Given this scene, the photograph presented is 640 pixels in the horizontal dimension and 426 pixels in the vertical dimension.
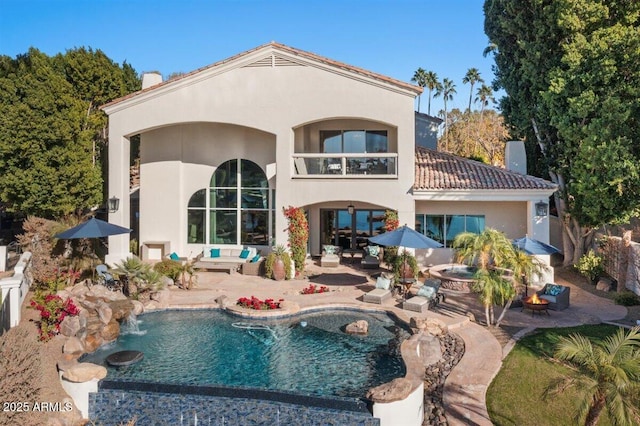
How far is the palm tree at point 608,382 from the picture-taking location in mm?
6246

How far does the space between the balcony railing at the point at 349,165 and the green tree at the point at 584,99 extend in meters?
8.10

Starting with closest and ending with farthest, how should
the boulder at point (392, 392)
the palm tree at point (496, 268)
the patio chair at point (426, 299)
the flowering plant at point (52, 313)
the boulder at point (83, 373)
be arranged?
the boulder at point (392, 392), the boulder at point (83, 373), the flowering plant at point (52, 313), the palm tree at point (496, 268), the patio chair at point (426, 299)

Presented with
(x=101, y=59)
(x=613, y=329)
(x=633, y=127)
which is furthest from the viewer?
(x=101, y=59)

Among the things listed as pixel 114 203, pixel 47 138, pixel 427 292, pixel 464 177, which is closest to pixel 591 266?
pixel 464 177

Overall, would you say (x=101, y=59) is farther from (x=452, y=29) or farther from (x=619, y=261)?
(x=619, y=261)

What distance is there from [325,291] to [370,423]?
10.0 meters

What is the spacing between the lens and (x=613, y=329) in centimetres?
1357

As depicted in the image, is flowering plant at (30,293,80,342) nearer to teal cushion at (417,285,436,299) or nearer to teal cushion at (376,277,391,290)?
teal cushion at (376,277,391,290)

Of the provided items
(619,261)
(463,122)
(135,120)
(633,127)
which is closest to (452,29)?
(633,127)

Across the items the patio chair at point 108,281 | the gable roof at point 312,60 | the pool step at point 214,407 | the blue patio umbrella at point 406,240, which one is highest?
the gable roof at point 312,60

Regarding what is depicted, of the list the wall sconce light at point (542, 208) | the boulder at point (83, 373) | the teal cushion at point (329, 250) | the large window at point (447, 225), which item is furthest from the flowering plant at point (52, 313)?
the wall sconce light at point (542, 208)

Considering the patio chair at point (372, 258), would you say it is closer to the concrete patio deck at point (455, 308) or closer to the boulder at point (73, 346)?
the concrete patio deck at point (455, 308)

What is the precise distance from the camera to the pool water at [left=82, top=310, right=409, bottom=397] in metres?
10.5

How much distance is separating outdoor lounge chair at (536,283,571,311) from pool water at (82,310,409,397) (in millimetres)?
6193
